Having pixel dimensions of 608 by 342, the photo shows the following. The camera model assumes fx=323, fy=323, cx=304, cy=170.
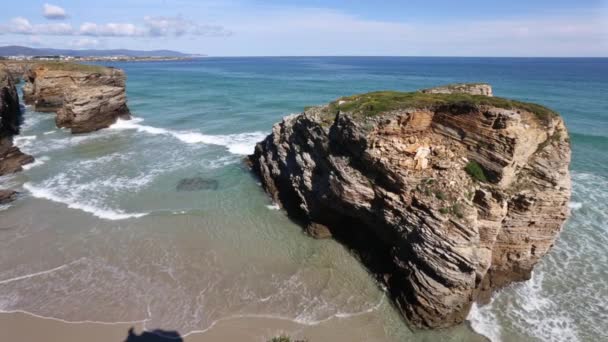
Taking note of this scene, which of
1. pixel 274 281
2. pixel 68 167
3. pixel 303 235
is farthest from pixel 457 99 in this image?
pixel 68 167

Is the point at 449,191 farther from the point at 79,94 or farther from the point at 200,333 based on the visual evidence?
the point at 79,94

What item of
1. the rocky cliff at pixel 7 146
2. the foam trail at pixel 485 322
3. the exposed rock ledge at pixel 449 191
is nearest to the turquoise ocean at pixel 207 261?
the foam trail at pixel 485 322

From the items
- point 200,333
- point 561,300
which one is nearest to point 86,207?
point 200,333

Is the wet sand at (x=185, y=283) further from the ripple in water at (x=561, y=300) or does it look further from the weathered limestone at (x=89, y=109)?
the weathered limestone at (x=89, y=109)

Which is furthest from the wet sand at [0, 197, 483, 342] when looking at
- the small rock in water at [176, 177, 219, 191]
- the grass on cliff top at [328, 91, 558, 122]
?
the grass on cliff top at [328, 91, 558, 122]

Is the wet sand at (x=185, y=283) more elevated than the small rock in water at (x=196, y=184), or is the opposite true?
the small rock in water at (x=196, y=184)

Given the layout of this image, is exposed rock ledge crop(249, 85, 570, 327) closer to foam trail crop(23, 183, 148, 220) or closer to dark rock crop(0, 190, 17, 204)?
foam trail crop(23, 183, 148, 220)
